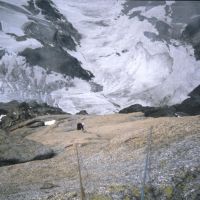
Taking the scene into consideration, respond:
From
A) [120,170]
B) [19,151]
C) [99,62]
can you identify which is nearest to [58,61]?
[99,62]

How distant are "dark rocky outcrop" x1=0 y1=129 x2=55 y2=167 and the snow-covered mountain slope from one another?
110m

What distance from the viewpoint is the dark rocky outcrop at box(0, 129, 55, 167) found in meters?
22.4

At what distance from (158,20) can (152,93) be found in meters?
56.4

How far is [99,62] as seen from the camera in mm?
182500

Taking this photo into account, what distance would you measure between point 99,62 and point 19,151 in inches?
6304

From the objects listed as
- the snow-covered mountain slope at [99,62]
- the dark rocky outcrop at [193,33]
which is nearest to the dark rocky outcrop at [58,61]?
the snow-covered mountain slope at [99,62]

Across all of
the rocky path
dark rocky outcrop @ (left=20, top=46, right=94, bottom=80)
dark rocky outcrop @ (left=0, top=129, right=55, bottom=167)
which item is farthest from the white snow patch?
dark rocky outcrop @ (left=20, top=46, right=94, bottom=80)

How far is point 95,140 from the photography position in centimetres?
2589

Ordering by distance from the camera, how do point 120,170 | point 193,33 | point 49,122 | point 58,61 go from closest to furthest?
point 120,170 → point 49,122 → point 58,61 → point 193,33

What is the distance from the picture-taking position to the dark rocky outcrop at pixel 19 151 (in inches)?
882

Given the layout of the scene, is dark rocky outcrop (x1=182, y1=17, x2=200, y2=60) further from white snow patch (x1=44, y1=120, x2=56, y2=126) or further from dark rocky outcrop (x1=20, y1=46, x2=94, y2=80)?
white snow patch (x1=44, y1=120, x2=56, y2=126)

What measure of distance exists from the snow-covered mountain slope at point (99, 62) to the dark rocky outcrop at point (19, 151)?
110 meters

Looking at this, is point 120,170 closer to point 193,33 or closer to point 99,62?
point 99,62

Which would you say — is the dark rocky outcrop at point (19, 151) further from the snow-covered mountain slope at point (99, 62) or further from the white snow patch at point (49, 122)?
the snow-covered mountain slope at point (99, 62)
